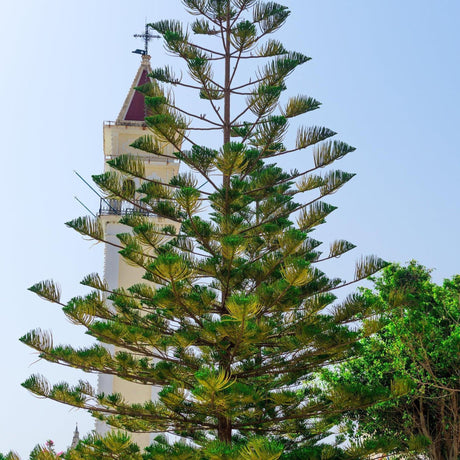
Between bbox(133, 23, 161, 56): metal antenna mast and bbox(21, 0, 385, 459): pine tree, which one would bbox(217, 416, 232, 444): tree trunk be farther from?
bbox(133, 23, 161, 56): metal antenna mast

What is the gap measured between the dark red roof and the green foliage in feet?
20.4

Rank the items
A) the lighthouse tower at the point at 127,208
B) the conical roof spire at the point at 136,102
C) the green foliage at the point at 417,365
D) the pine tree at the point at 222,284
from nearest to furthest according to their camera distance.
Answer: the pine tree at the point at 222,284
the green foliage at the point at 417,365
the lighthouse tower at the point at 127,208
the conical roof spire at the point at 136,102

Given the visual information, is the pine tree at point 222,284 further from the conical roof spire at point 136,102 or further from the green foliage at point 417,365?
the conical roof spire at point 136,102

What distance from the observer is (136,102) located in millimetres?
16344

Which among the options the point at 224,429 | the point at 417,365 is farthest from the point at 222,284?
the point at 417,365

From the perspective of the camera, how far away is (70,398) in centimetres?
824

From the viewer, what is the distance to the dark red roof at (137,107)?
16.1 m

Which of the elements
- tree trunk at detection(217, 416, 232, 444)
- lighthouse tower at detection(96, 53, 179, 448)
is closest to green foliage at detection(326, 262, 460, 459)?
lighthouse tower at detection(96, 53, 179, 448)

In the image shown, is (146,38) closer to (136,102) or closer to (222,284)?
(136,102)

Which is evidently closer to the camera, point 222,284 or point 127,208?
point 222,284

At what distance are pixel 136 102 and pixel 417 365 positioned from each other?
805cm

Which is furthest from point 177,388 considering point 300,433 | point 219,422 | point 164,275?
point 300,433

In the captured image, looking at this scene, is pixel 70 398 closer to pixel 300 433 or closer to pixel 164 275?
pixel 164 275

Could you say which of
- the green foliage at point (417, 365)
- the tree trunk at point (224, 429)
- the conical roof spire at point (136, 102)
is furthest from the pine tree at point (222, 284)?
the conical roof spire at point (136, 102)
